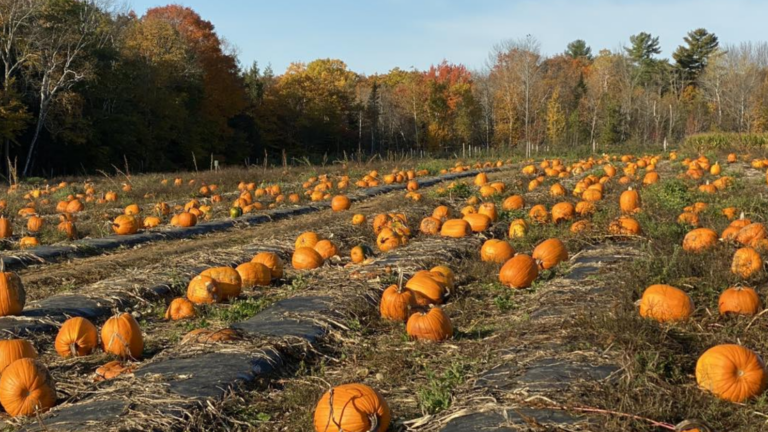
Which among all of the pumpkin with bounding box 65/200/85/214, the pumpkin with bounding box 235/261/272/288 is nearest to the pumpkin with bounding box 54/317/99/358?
the pumpkin with bounding box 235/261/272/288

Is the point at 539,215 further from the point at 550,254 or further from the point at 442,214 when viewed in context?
the point at 550,254

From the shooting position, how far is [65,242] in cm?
1029

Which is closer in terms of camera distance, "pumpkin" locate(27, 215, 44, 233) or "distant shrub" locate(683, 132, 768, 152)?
"pumpkin" locate(27, 215, 44, 233)

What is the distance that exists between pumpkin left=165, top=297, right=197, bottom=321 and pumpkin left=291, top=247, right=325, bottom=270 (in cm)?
187

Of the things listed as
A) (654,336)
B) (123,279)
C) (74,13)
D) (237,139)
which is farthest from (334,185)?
(237,139)

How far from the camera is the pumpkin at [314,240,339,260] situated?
815cm

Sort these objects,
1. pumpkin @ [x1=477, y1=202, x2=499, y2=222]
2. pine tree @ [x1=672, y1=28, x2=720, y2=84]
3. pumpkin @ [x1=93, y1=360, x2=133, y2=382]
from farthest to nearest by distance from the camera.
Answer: pine tree @ [x1=672, y1=28, x2=720, y2=84], pumpkin @ [x1=477, y1=202, x2=499, y2=222], pumpkin @ [x1=93, y1=360, x2=133, y2=382]

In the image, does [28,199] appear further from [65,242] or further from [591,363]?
[591,363]

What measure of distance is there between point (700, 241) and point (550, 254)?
1.40 metres

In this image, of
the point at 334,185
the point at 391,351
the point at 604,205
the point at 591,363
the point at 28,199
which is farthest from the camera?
the point at 334,185

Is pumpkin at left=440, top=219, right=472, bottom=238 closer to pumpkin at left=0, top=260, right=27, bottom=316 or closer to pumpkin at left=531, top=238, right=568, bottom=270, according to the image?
pumpkin at left=531, top=238, right=568, bottom=270

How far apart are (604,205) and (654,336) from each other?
6.12m

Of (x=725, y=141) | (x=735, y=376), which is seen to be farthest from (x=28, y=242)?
(x=725, y=141)

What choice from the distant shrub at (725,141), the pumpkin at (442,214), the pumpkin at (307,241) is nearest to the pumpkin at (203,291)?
the pumpkin at (307,241)
